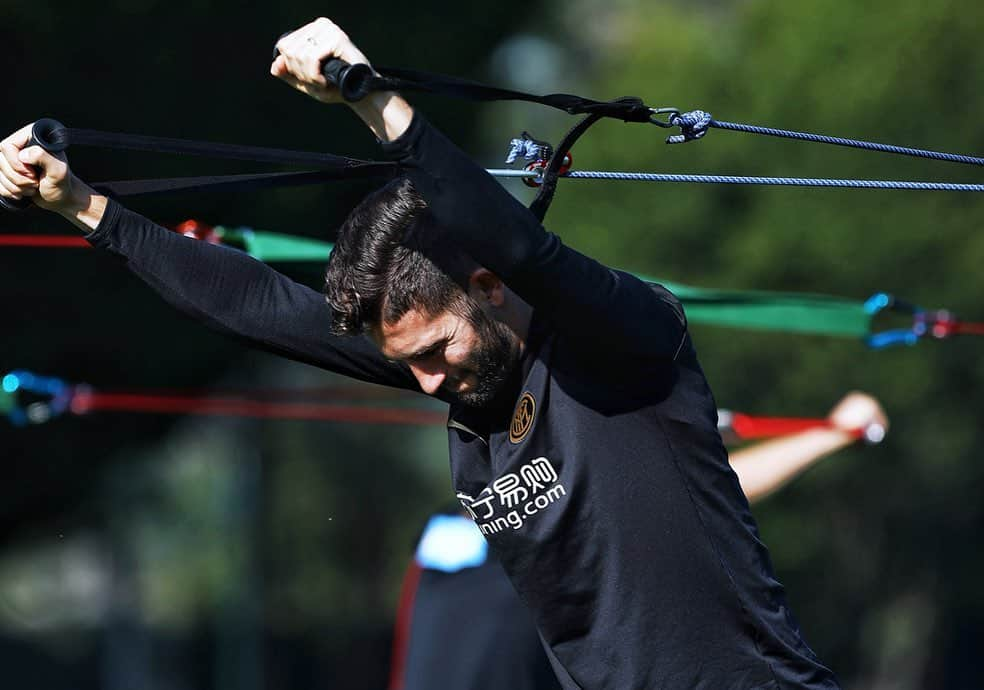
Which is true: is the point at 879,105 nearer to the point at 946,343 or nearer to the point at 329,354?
the point at 946,343

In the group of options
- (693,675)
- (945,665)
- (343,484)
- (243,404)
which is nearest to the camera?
(693,675)

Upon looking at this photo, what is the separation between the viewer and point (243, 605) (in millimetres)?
19234

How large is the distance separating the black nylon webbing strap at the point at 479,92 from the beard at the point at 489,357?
0.37 metres

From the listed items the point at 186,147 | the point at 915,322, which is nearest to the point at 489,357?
the point at 186,147

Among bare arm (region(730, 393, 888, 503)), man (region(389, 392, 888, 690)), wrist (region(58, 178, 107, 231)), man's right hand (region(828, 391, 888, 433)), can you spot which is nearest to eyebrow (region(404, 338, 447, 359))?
wrist (region(58, 178, 107, 231))

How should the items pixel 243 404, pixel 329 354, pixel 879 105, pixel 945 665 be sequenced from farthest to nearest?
1. pixel 945 665
2. pixel 879 105
3. pixel 243 404
4. pixel 329 354

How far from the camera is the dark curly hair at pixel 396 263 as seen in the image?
8.87ft

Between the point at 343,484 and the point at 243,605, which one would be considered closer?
the point at 243,605

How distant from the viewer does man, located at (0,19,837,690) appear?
8.95 ft

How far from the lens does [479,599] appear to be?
501cm

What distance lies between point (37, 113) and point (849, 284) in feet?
20.5

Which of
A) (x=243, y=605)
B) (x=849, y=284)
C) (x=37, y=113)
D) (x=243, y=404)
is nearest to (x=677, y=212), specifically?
(x=849, y=284)

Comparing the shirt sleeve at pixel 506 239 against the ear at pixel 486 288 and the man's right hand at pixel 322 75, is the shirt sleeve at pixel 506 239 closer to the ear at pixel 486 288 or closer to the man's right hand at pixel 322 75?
the man's right hand at pixel 322 75

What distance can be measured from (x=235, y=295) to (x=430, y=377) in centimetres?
47
